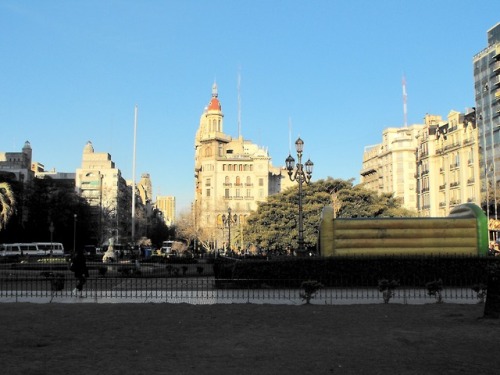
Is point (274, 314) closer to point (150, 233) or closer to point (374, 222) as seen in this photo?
point (374, 222)

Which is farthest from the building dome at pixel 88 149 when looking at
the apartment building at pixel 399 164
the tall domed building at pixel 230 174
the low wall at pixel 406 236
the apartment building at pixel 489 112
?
the low wall at pixel 406 236

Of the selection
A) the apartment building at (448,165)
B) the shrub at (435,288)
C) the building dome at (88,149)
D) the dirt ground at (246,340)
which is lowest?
the dirt ground at (246,340)

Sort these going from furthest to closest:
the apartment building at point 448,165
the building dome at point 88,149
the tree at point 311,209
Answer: the building dome at point 88,149 < the apartment building at point 448,165 < the tree at point 311,209

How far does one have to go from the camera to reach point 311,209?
6128 centimetres

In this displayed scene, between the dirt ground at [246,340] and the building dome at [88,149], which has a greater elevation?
the building dome at [88,149]

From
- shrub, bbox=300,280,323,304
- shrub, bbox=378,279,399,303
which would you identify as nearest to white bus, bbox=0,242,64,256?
shrub, bbox=300,280,323,304

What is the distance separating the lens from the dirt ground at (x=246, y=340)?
26.7ft

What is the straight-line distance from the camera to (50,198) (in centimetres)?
8475

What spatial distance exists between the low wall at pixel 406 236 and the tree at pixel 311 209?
3483 centimetres

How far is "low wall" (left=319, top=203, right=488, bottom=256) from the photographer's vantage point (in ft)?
80.2

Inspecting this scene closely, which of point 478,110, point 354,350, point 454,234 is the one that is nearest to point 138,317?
point 354,350

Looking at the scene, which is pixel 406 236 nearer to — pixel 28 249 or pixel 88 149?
pixel 28 249

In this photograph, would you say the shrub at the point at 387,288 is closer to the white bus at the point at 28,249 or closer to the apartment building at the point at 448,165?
the white bus at the point at 28,249

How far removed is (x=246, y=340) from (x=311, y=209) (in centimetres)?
5133
